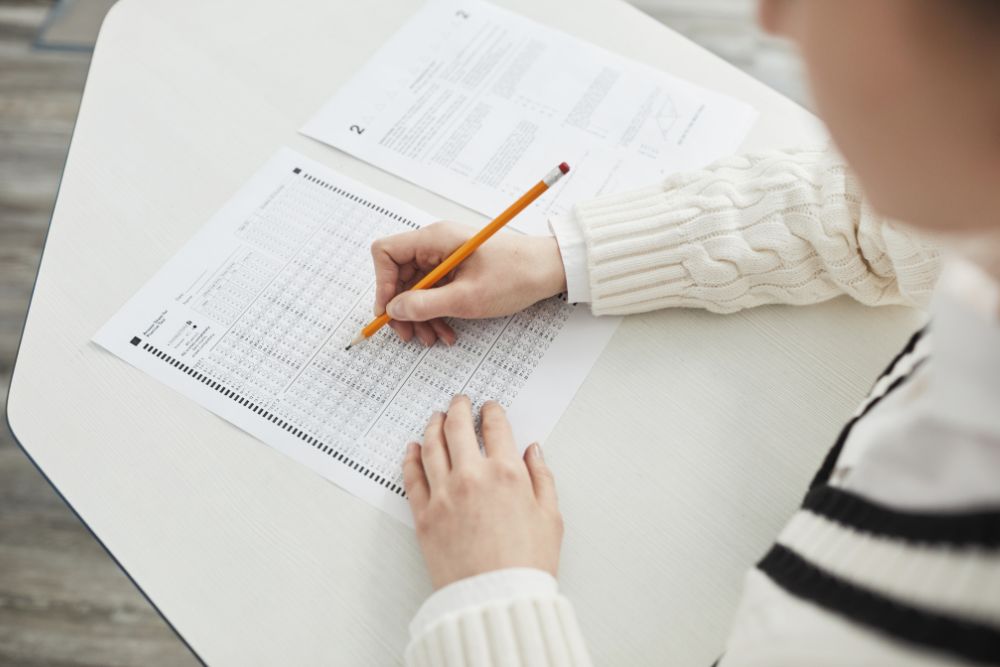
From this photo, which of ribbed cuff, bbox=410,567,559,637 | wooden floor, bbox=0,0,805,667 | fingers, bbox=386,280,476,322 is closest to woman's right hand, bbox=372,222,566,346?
fingers, bbox=386,280,476,322

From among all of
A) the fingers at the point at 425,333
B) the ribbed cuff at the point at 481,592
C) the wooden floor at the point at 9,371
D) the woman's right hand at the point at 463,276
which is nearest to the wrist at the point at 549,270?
the woman's right hand at the point at 463,276

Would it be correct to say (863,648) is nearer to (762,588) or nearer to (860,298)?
(762,588)

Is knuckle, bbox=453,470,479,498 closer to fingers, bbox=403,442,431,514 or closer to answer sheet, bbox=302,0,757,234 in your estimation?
fingers, bbox=403,442,431,514

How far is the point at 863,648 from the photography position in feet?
1.26

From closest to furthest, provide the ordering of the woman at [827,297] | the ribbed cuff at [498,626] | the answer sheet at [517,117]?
1. the woman at [827,297]
2. the ribbed cuff at [498,626]
3. the answer sheet at [517,117]

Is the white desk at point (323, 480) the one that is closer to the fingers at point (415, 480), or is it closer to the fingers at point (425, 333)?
the fingers at point (415, 480)

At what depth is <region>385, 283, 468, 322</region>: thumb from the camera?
62 centimetres

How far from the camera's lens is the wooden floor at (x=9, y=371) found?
3.75ft

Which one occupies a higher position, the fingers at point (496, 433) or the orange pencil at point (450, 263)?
the orange pencil at point (450, 263)

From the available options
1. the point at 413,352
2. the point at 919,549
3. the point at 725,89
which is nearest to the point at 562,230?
the point at 413,352

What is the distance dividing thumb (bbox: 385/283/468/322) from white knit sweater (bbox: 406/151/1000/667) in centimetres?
11

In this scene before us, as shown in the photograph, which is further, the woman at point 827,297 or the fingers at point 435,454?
the fingers at point 435,454

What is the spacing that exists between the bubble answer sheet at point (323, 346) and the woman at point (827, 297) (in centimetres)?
3

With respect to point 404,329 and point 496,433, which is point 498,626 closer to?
point 496,433
